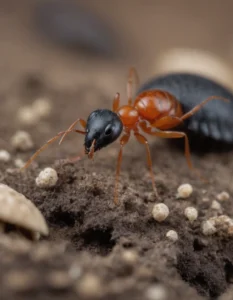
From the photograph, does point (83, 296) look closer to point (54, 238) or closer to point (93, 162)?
point (54, 238)

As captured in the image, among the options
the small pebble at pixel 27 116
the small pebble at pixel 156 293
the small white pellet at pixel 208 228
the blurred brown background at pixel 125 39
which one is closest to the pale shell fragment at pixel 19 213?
the small pebble at pixel 156 293

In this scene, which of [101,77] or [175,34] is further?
[175,34]

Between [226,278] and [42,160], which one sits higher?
[42,160]

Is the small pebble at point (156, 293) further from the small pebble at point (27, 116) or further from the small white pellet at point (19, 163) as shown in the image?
the small pebble at point (27, 116)

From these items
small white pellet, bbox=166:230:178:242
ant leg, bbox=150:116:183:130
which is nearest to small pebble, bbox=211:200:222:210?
small white pellet, bbox=166:230:178:242

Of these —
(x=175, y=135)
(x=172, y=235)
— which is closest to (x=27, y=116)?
(x=175, y=135)

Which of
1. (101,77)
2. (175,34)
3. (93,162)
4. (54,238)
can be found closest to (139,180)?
(93,162)

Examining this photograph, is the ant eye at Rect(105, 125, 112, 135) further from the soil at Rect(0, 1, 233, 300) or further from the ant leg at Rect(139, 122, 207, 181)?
the ant leg at Rect(139, 122, 207, 181)
